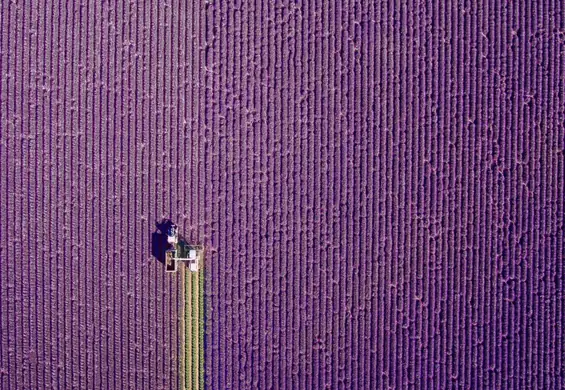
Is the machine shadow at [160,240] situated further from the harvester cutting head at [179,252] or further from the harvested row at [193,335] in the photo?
the harvested row at [193,335]

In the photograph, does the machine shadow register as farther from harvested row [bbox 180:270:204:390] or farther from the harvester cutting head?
harvested row [bbox 180:270:204:390]

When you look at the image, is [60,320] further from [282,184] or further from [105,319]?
[282,184]

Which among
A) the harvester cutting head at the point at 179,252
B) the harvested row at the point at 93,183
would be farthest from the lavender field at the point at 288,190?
the harvester cutting head at the point at 179,252

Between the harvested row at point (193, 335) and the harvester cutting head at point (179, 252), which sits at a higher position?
the harvester cutting head at point (179, 252)

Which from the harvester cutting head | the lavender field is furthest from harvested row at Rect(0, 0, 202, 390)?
the harvester cutting head

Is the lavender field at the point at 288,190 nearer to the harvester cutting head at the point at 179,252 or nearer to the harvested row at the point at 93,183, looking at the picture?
the harvested row at the point at 93,183
